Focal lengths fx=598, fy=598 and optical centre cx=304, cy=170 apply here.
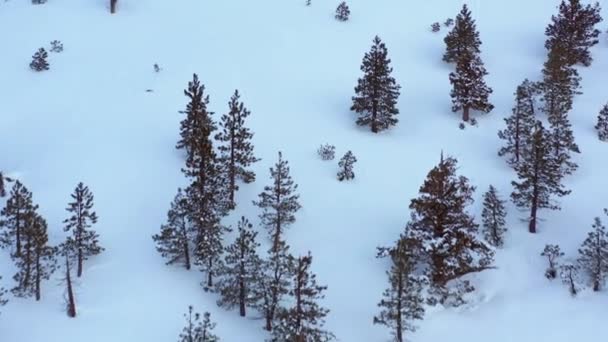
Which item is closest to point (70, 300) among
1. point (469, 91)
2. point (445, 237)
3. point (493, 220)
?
point (445, 237)

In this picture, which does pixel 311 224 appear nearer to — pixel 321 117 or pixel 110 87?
pixel 321 117

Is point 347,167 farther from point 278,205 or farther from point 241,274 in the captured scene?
point 241,274

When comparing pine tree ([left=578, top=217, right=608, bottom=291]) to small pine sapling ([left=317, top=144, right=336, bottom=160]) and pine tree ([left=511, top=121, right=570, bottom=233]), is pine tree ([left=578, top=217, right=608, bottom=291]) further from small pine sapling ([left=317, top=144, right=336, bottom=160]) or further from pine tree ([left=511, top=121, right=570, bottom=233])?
small pine sapling ([left=317, top=144, right=336, bottom=160])

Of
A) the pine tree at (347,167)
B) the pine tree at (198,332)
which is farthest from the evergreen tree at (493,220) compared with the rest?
the pine tree at (198,332)

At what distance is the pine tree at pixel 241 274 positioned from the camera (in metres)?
40.5

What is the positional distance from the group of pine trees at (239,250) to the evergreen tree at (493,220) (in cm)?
1437

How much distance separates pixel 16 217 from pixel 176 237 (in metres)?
11.4

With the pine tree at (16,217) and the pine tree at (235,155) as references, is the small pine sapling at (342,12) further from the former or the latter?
the pine tree at (16,217)

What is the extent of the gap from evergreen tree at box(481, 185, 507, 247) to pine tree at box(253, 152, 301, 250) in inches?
583

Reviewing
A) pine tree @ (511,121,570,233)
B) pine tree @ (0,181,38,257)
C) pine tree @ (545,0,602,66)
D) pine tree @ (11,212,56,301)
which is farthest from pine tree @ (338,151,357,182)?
pine tree @ (545,0,602,66)

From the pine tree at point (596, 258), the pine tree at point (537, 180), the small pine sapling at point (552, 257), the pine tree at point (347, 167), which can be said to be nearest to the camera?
the pine tree at point (596, 258)

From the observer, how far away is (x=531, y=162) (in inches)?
1860

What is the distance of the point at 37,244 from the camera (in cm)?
4022

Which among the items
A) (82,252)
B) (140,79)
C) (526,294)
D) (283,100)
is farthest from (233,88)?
(526,294)
